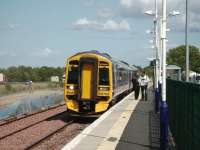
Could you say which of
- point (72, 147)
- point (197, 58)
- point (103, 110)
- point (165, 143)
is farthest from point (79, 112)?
point (197, 58)

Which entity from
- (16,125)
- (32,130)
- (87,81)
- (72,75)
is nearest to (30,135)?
(32,130)

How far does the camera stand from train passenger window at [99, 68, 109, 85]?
23.3 meters

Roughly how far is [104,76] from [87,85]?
110cm

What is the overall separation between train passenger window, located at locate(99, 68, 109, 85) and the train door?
587 millimetres

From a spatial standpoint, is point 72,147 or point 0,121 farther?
point 0,121

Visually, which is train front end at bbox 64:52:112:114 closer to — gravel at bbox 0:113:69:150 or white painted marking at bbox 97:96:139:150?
gravel at bbox 0:113:69:150

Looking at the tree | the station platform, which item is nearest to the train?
the station platform

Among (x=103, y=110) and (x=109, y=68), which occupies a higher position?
(x=109, y=68)

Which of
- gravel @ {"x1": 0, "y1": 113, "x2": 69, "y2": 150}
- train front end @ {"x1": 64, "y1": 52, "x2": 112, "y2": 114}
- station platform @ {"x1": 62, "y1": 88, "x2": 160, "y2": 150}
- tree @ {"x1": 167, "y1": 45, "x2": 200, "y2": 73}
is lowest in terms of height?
gravel @ {"x1": 0, "y1": 113, "x2": 69, "y2": 150}

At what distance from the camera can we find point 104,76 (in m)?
23.4

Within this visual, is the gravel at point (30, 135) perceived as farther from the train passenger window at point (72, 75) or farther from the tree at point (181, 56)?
the tree at point (181, 56)

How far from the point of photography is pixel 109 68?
23.5 m

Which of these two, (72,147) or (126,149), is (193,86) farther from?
(72,147)

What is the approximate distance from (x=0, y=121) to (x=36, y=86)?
89.7 ft
